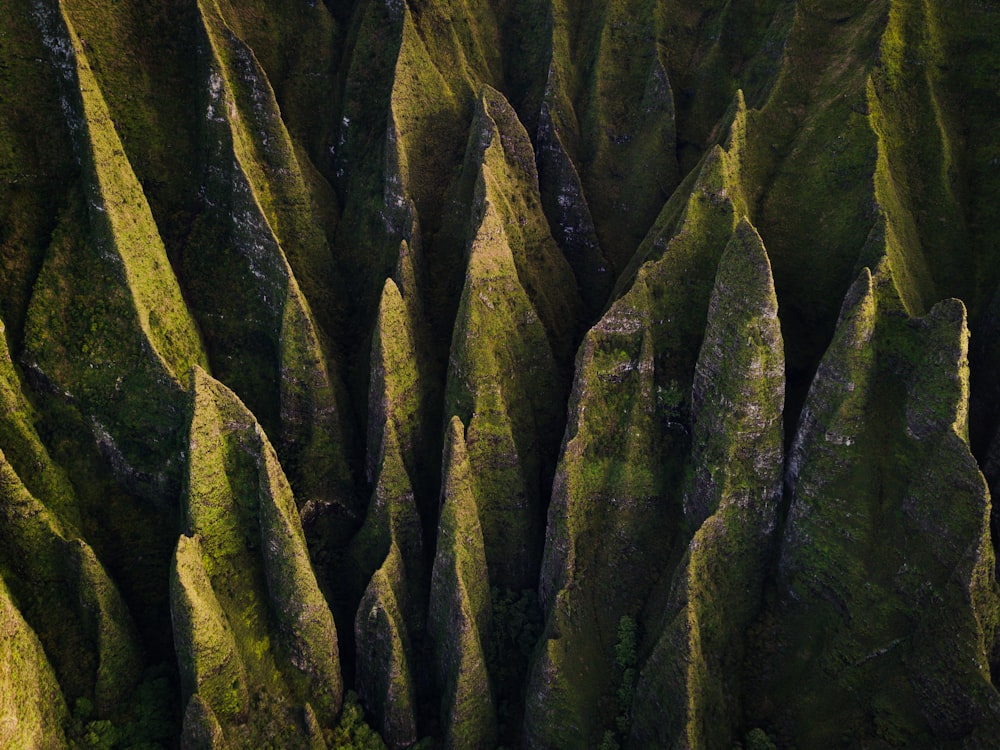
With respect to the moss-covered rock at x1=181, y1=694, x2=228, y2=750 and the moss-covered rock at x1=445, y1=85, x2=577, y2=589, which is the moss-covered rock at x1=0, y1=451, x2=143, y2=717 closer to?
the moss-covered rock at x1=181, y1=694, x2=228, y2=750

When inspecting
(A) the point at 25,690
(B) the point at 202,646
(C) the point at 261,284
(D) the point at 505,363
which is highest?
(C) the point at 261,284

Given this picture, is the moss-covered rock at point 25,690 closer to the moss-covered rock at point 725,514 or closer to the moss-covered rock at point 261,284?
the moss-covered rock at point 261,284

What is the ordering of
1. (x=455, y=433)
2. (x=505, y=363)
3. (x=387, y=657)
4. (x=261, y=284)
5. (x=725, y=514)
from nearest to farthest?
(x=725, y=514) → (x=387, y=657) → (x=455, y=433) → (x=505, y=363) → (x=261, y=284)

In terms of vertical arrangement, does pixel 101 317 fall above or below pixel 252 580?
above

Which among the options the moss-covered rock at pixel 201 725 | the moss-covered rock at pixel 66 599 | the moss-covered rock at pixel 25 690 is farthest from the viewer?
the moss-covered rock at pixel 66 599

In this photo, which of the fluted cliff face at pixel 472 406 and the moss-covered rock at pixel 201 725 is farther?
the fluted cliff face at pixel 472 406

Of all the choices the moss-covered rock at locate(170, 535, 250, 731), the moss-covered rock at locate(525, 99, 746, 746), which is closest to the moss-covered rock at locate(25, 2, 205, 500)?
the moss-covered rock at locate(170, 535, 250, 731)

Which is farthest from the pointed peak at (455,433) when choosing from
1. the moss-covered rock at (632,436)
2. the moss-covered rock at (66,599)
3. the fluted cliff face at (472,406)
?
the moss-covered rock at (66,599)

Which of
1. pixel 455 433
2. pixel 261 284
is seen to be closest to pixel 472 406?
pixel 455 433

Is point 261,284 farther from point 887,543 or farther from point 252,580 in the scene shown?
point 887,543

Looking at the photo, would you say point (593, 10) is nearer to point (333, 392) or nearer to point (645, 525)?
point (333, 392)
